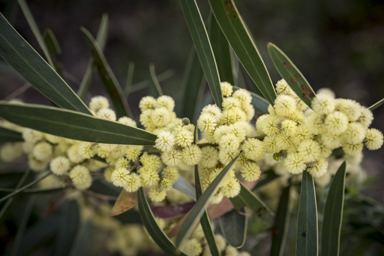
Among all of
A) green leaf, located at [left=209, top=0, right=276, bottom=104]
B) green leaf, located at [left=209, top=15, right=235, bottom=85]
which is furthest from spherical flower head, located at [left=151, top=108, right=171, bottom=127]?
green leaf, located at [left=209, top=15, right=235, bottom=85]

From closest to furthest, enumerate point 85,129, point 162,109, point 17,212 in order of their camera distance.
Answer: point 85,129 < point 162,109 < point 17,212

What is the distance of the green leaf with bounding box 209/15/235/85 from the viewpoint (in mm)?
924

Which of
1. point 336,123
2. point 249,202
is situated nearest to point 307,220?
point 249,202

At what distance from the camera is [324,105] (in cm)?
59

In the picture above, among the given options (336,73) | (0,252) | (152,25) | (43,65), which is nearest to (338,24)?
(336,73)

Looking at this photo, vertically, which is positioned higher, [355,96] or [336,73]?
[336,73]

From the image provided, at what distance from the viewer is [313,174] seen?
646mm

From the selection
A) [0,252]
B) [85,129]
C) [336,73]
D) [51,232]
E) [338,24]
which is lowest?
[0,252]

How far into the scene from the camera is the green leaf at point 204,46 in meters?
0.70

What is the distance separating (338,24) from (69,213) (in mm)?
2809

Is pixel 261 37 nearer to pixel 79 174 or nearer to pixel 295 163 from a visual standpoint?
pixel 295 163

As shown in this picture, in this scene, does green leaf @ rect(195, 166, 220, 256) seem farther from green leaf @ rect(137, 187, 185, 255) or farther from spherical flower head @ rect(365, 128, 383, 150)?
spherical flower head @ rect(365, 128, 383, 150)

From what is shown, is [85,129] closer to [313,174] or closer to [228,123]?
[228,123]

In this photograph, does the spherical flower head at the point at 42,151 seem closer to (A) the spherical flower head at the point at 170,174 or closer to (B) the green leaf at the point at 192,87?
(A) the spherical flower head at the point at 170,174
